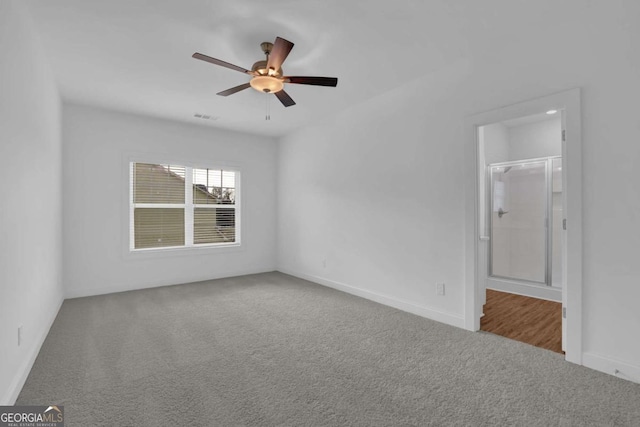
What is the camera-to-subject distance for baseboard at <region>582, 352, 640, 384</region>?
2.13 metres

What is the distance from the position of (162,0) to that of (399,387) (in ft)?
10.4

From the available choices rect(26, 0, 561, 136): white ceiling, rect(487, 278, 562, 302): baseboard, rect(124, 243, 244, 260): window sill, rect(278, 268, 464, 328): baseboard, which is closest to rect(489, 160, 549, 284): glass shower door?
rect(487, 278, 562, 302): baseboard

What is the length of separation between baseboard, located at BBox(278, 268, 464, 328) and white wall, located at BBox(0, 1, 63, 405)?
334cm

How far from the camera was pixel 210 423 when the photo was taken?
1.73 metres

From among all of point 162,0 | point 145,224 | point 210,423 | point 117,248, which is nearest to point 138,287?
point 117,248

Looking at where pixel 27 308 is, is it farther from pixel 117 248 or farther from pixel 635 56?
pixel 635 56

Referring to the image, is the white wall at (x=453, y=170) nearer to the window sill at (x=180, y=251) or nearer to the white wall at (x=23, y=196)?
the window sill at (x=180, y=251)

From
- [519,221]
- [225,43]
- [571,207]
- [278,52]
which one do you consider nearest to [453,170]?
[571,207]

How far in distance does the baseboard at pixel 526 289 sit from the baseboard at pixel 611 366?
2.29 m

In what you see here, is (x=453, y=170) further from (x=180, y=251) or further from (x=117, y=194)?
(x=117, y=194)

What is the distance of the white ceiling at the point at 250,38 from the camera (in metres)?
Answer: 2.28

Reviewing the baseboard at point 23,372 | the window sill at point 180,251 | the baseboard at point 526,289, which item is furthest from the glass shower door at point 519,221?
the baseboard at point 23,372

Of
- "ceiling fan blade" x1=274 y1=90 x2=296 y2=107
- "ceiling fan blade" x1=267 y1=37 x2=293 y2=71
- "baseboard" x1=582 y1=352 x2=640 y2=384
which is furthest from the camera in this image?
"ceiling fan blade" x1=274 y1=90 x2=296 y2=107

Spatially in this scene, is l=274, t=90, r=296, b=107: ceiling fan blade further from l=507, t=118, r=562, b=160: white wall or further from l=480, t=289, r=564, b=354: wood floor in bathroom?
l=507, t=118, r=562, b=160: white wall
